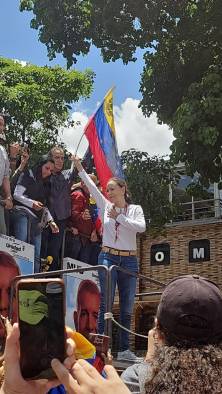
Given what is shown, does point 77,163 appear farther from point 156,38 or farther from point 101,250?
point 156,38

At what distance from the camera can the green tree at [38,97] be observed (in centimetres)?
1559

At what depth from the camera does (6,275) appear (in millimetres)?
5430

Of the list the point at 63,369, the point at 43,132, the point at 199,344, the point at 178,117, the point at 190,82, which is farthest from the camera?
the point at 43,132

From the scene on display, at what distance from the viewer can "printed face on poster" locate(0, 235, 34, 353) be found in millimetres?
5255

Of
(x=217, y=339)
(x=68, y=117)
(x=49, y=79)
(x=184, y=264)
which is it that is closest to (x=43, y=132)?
(x=68, y=117)

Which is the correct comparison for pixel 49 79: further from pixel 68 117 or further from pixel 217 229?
pixel 217 229

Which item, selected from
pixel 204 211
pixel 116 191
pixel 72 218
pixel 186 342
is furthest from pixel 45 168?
pixel 204 211

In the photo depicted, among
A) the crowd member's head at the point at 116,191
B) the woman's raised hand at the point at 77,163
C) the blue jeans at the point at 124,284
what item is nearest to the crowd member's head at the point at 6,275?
the blue jeans at the point at 124,284

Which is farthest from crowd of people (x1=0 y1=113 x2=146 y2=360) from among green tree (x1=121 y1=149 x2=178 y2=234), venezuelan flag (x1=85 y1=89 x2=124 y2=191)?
green tree (x1=121 y1=149 x2=178 y2=234)

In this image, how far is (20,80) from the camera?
17484mm

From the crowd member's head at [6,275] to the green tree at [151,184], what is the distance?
6.15 meters

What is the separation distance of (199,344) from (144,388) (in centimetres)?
20

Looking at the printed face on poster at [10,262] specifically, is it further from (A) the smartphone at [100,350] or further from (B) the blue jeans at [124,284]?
(A) the smartphone at [100,350]

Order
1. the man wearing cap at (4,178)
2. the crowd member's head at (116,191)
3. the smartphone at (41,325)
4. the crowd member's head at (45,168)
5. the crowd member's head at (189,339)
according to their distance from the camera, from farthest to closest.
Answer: the crowd member's head at (45,168)
the man wearing cap at (4,178)
the crowd member's head at (116,191)
the crowd member's head at (189,339)
the smartphone at (41,325)
